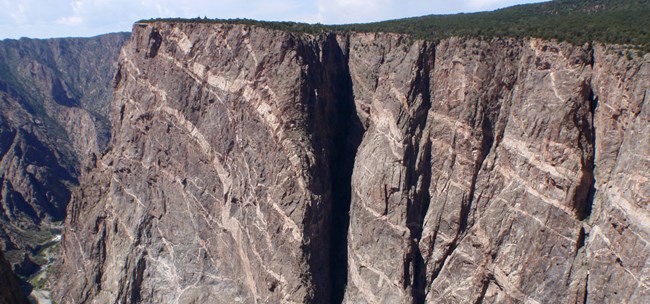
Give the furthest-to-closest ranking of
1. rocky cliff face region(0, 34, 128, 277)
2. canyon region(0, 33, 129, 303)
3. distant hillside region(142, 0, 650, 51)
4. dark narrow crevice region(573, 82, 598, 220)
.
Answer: rocky cliff face region(0, 34, 128, 277), canyon region(0, 33, 129, 303), distant hillside region(142, 0, 650, 51), dark narrow crevice region(573, 82, 598, 220)

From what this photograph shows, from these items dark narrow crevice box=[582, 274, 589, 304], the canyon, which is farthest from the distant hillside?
the canyon

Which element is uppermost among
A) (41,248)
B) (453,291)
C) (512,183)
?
(512,183)

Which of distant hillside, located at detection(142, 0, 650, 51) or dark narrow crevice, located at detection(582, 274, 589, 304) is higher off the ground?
distant hillside, located at detection(142, 0, 650, 51)

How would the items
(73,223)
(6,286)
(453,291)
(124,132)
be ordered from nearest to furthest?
1. (6,286)
2. (453,291)
3. (124,132)
4. (73,223)

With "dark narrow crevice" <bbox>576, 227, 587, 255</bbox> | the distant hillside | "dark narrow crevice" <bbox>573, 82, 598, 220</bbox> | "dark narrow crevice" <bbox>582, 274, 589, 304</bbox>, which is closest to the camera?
"dark narrow crevice" <bbox>582, 274, 589, 304</bbox>

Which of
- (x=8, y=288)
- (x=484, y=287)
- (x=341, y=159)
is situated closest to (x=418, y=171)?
(x=341, y=159)

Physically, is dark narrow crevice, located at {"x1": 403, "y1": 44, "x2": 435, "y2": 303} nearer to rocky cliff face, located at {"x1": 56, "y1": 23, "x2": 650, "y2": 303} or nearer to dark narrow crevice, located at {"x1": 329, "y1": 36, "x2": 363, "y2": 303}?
rocky cliff face, located at {"x1": 56, "y1": 23, "x2": 650, "y2": 303}

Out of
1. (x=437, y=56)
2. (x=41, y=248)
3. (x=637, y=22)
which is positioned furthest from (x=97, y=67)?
(x=637, y=22)

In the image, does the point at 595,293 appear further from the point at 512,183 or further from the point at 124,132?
the point at 124,132
